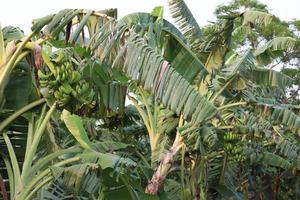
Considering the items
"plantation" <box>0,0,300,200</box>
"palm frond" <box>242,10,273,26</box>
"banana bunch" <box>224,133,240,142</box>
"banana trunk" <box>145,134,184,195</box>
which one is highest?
"palm frond" <box>242,10,273,26</box>

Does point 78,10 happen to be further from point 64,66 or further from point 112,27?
point 64,66

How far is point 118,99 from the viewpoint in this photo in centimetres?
436

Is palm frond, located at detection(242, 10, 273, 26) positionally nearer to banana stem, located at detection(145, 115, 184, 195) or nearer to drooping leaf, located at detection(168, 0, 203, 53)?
drooping leaf, located at detection(168, 0, 203, 53)

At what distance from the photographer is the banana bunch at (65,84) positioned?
3.21 metres

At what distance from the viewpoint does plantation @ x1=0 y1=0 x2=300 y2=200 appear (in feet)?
11.0

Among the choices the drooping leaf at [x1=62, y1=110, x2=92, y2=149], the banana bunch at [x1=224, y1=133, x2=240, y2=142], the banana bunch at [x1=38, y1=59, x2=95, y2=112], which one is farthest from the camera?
the banana bunch at [x1=224, y1=133, x2=240, y2=142]

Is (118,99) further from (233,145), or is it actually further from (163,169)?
(233,145)

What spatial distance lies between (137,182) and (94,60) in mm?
1289

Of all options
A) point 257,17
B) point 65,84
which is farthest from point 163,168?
point 65,84

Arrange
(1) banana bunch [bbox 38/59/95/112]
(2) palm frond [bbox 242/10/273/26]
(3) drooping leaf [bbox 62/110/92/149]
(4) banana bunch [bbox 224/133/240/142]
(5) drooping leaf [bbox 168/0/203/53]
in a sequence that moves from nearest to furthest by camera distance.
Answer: (1) banana bunch [bbox 38/59/95/112], (3) drooping leaf [bbox 62/110/92/149], (2) palm frond [bbox 242/10/273/26], (5) drooping leaf [bbox 168/0/203/53], (4) banana bunch [bbox 224/133/240/142]

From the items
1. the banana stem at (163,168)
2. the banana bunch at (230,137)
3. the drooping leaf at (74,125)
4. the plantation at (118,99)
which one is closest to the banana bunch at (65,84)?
the plantation at (118,99)

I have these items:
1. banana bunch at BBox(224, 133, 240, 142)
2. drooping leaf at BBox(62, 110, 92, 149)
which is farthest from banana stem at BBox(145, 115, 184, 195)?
drooping leaf at BBox(62, 110, 92, 149)

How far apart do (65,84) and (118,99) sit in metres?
1.18

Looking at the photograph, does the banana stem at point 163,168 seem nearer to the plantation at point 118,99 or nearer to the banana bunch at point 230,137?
the plantation at point 118,99
